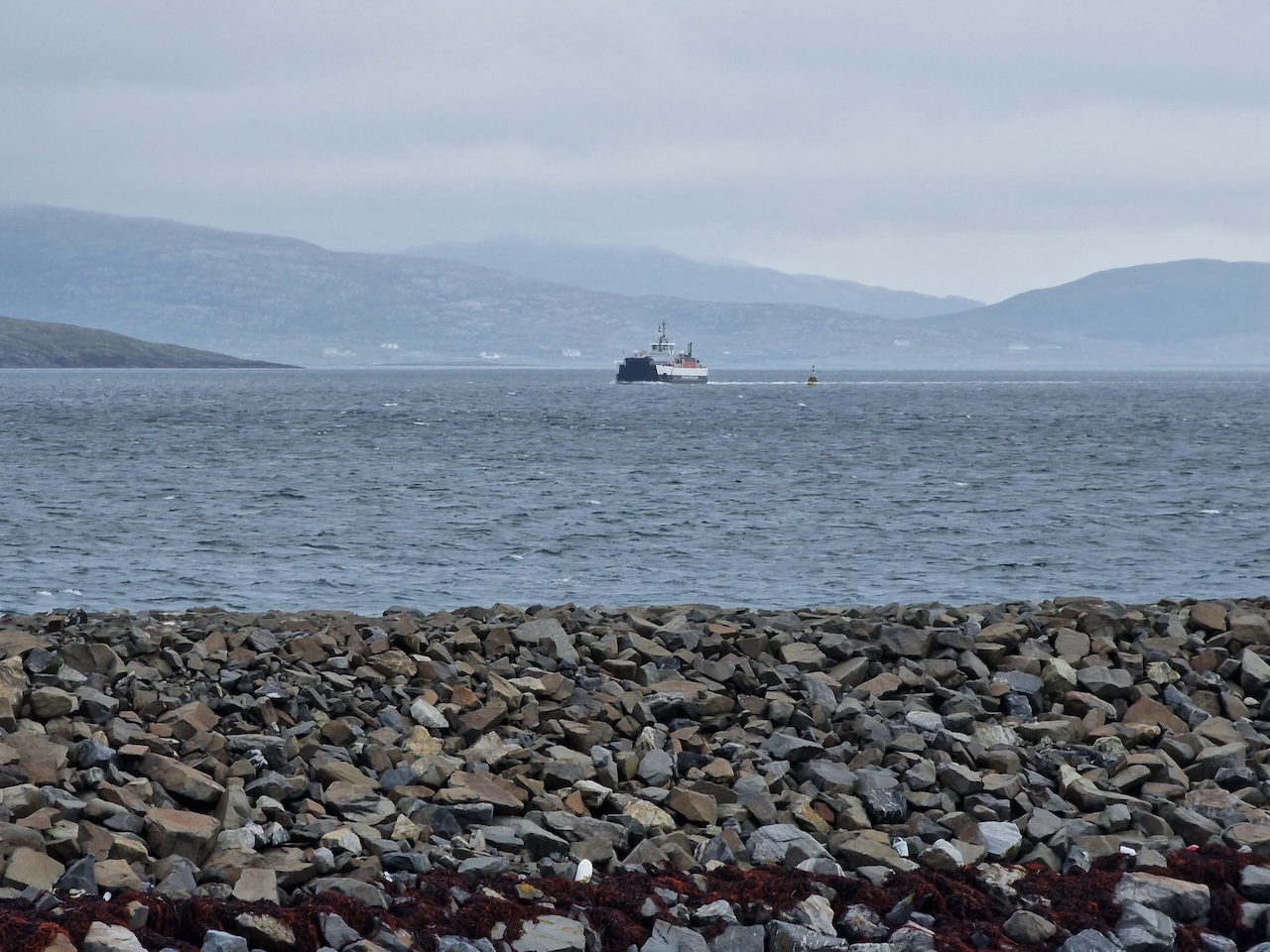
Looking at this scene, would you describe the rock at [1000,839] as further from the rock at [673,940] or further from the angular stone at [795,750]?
the rock at [673,940]

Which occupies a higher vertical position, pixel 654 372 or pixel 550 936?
pixel 654 372

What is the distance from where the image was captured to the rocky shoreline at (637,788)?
656cm

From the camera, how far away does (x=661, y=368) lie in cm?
17450

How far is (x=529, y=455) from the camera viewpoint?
60.2 meters

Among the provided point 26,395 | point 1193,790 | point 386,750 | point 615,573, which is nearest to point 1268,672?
point 1193,790

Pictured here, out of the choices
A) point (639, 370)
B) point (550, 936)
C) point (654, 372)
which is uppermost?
point (639, 370)

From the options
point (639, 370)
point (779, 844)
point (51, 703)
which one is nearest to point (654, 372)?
point (639, 370)

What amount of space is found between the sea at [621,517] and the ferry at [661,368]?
94.1 meters

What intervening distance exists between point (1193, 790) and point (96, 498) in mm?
36832

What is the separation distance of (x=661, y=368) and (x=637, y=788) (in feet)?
547

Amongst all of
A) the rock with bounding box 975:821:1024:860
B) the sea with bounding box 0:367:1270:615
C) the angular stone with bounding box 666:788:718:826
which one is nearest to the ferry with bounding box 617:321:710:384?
the sea with bounding box 0:367:1270:615

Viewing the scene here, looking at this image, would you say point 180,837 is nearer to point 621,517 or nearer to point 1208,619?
point 1208,619

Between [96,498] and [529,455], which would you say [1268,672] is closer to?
[96,498]

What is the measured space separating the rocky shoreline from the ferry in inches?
6352
